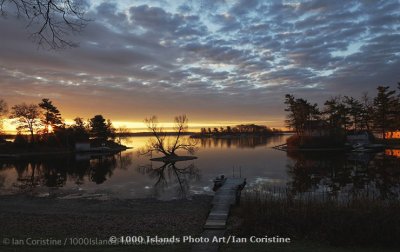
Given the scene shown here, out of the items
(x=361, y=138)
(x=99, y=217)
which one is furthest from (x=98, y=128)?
(x=99, y=217)

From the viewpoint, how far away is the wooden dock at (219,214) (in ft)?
49.0

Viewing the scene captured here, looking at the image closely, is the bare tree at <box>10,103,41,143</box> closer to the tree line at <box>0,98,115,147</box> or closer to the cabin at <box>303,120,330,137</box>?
the tree line at <box>0,98,115,147</box>

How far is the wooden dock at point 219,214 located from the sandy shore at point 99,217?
64 cm

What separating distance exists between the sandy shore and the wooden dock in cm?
64

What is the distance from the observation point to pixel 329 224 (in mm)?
16016

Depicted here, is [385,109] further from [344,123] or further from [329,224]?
[329,224]

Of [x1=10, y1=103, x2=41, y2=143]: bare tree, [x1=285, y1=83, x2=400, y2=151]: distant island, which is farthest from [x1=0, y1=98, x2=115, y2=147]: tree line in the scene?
[x1=285, y1=83, x2=400, y2=151]: distant island

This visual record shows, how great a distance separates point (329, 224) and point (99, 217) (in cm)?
1343

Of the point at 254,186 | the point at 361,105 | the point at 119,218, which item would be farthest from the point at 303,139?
the point at 119,218

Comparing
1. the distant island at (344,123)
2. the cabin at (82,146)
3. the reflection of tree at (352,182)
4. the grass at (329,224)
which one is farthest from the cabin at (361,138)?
the grass at (329,224)

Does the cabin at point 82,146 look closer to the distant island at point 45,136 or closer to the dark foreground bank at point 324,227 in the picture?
the distant island at point 45,136

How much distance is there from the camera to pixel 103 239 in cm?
1655

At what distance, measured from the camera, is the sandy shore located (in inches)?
707

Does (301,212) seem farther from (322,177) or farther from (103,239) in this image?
(322,177)
